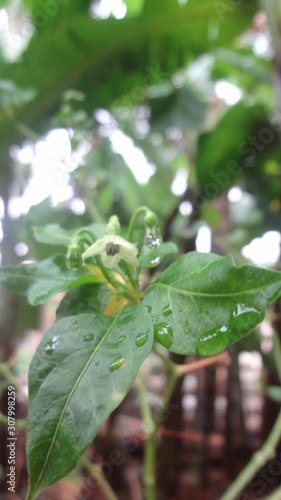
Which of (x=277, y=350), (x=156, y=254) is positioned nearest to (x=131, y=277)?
(x=156, y=254)

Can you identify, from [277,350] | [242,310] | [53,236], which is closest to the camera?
[242,310]

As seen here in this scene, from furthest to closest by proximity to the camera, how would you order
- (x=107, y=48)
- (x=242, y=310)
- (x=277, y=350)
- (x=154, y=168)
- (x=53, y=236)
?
1. (x=154, y=168)
2. (x=107, y=48)
3. (x=277, y=350)
4. (x=53, y=236)
5. (x=242, y=310)

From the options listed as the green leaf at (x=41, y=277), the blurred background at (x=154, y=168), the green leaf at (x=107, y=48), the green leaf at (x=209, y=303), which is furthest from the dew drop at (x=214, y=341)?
the green leaf at (x=107, y=48)

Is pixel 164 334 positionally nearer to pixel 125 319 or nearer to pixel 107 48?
pixel 125 319

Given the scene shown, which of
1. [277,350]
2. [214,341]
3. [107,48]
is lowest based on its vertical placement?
[277,350]

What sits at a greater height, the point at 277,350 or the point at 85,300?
the point at 85,300
